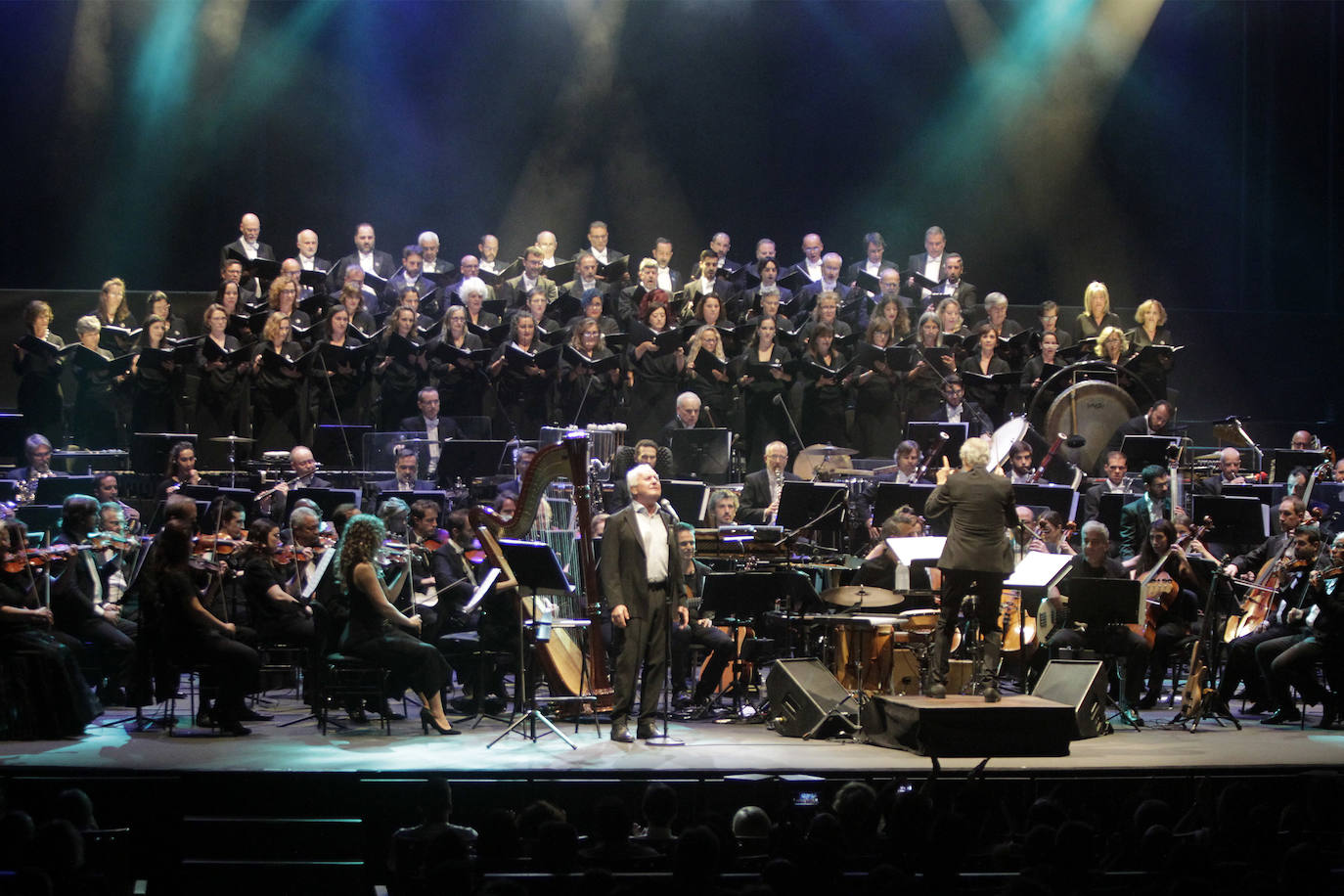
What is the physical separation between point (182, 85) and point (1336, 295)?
1490cm

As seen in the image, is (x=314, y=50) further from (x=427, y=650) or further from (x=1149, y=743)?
(x=1149, y=743)

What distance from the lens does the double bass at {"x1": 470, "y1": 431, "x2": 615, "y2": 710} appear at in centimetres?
887

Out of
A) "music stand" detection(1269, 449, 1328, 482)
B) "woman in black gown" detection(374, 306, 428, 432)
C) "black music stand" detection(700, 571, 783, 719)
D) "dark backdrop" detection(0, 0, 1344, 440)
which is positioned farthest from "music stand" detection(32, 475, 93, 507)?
"music stand" detection(1269, 449, 1328, 482)

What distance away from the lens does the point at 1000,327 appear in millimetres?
14586

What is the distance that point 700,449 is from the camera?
513 inches

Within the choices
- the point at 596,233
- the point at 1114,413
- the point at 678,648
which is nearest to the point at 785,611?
the point at 678,648

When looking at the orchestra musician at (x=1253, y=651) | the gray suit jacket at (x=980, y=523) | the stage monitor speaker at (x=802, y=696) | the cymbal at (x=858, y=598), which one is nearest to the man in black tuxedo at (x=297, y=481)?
the stage monitor speaker at (x=802, y=696)

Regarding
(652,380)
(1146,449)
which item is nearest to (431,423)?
(652,380)

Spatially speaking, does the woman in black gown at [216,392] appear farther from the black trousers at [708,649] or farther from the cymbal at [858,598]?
the cymbal at [858,598]

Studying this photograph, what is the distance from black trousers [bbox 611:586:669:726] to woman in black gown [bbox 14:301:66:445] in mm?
7321

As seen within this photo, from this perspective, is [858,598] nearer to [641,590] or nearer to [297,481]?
[641,590]

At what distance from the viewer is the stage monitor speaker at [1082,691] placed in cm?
927

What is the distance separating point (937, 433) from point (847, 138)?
7554 millimetres

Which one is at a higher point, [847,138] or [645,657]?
[847,138]
